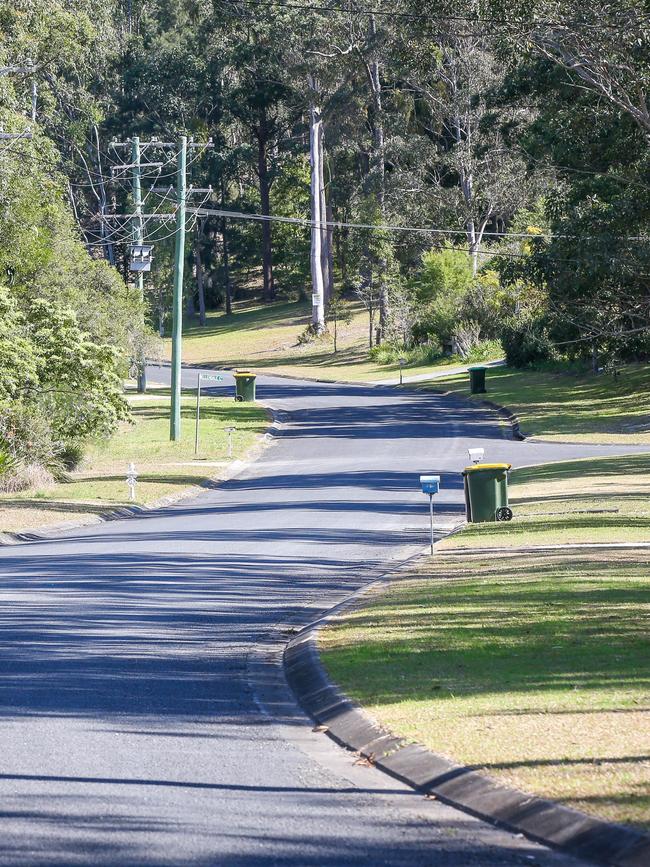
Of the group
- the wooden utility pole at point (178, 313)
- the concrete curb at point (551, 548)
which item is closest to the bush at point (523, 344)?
the wooden utility pole at point (178, 313)

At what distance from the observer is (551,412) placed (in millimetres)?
44719

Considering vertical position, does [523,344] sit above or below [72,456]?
above

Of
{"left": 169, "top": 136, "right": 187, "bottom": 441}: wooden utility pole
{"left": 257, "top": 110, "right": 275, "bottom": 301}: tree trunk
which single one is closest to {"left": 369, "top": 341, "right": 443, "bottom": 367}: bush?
{"left": 257, "top": 110, "right": 275, "bottom": 301}: tree trunk

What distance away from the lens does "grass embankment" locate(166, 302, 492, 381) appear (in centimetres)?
6938

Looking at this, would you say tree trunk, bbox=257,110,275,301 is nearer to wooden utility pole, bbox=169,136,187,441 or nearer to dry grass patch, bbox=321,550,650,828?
wooden utility pole, bbox=169,136,187,441

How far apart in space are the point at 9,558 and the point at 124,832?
12.8 metres

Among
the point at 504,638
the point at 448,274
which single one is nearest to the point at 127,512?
the point at 504,638

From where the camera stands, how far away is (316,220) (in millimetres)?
76000

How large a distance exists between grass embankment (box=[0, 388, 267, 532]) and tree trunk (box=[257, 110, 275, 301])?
38156 mm

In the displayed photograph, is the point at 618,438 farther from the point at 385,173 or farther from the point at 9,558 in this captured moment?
the point at 385,173

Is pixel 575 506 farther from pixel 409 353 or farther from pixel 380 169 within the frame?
pixel 380 169

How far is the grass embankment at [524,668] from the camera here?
263 inches

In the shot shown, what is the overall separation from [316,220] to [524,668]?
68306mm

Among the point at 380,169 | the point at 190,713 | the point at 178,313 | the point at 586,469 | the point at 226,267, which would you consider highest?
the point at 380,169
